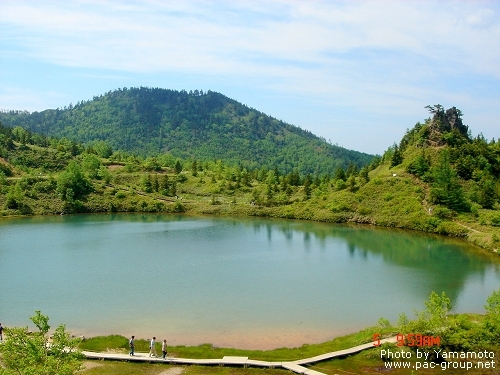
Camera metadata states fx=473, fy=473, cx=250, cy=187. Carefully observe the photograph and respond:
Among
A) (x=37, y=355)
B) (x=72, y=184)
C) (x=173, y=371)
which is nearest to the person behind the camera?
(x=37, y=355)

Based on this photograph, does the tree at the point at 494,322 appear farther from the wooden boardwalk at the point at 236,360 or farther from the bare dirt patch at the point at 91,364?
the bare dirt patch at the point at 91,364

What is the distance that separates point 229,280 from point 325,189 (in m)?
57.0

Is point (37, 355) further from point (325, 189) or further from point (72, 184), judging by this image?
point (72, 184)

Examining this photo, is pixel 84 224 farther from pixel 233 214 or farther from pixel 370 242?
pixel 370 242

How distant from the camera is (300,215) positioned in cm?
8644

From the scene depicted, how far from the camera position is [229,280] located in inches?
1623

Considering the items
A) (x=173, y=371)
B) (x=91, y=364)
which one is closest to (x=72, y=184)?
(x=91, y=364)

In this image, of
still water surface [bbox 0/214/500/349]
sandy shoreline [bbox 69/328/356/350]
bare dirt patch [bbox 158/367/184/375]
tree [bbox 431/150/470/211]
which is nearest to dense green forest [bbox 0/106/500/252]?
tree [bbox 431/150/470/211]

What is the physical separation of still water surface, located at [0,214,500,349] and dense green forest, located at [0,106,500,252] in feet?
27.8

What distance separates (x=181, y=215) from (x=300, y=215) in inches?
884

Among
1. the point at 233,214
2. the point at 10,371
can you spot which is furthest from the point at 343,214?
the point at 10,371

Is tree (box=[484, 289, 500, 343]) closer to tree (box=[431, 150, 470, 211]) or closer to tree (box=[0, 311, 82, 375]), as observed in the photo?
tree (box=[0, 311, 82, 375])

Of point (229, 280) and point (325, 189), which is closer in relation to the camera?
point (229, 280)

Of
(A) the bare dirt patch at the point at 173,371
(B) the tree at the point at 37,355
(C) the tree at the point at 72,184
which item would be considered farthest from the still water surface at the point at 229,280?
(C) the tree at the point at 72,184
